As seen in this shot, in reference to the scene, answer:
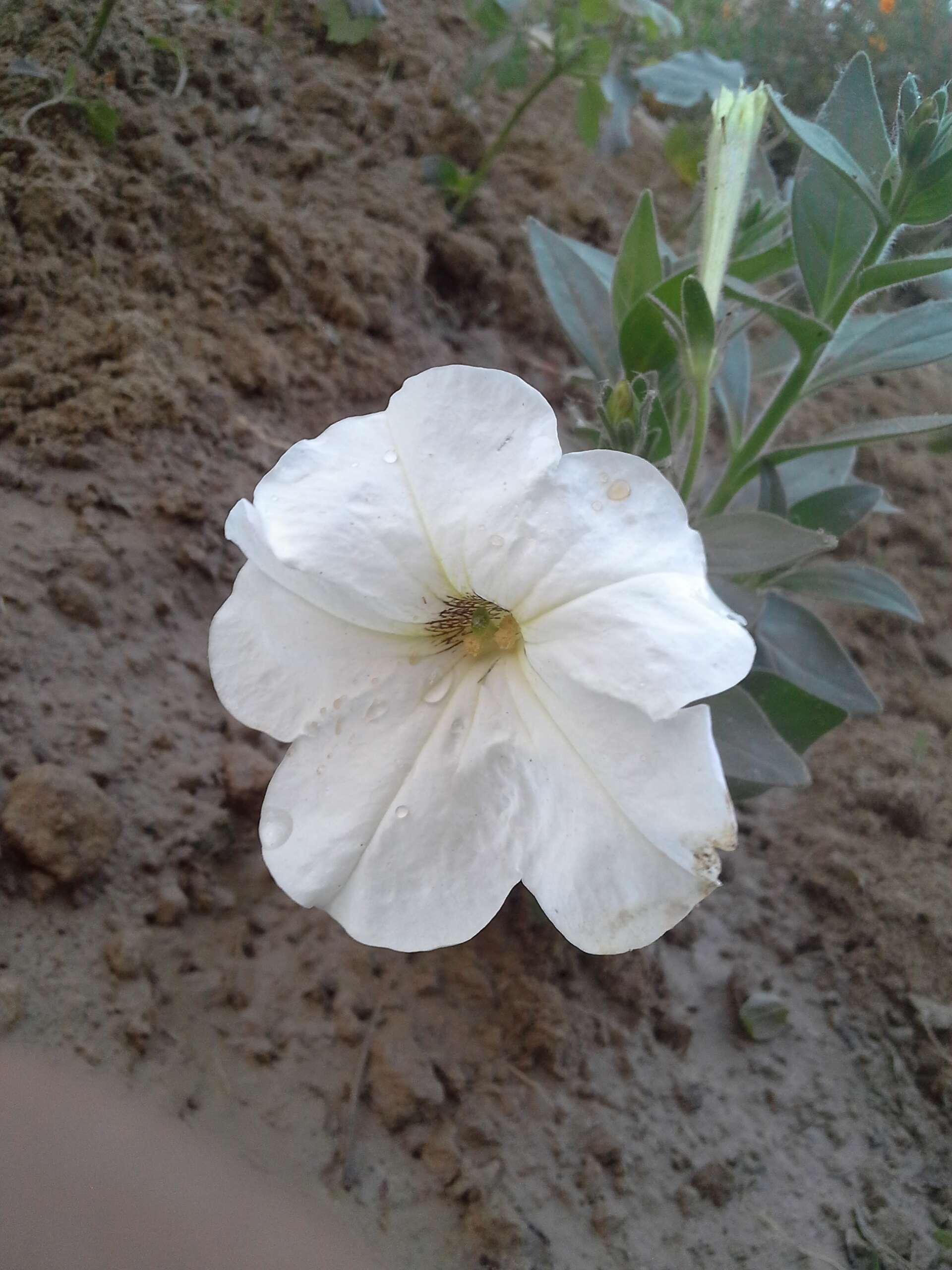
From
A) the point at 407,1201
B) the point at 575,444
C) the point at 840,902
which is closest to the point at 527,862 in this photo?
the point at 407,1201

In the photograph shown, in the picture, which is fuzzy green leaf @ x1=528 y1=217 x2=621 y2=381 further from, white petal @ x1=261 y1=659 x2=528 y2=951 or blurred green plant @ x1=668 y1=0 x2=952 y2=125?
white petal @ x1=261 y1=659 x2=528 y2=951

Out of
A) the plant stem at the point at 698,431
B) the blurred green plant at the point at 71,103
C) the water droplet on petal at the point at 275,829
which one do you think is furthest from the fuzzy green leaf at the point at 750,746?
the blurred green plant at the point at 71,103

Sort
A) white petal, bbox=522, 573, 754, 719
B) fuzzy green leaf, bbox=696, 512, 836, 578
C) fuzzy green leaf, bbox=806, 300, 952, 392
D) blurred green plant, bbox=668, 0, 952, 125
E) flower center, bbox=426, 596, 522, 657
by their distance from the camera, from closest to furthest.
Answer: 1. white petal, bbox=522, 573, 754, 719
2. flower center, bbox=426, 596, 522, 657
3. fuzzy green leaf, bbox=696, 512, 836, 578
4. fuzzy green leaf, bbox=806, 300, 952, 392
5. blurred green plant, bbox=668, 0, 952, 125

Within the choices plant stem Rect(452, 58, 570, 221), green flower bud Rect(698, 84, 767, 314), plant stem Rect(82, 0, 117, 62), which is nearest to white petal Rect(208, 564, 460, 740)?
green flower bud Rect(698, 84, 767, 314)

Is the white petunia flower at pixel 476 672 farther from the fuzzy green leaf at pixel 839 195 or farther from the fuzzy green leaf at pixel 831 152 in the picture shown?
the fuzzy green leaf at pixel 839 195

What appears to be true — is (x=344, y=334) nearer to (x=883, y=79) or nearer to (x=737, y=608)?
(x=737, y=608)

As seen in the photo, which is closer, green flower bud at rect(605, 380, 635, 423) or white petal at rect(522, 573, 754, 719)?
white petal at rect(522, 573, 754, 719)
